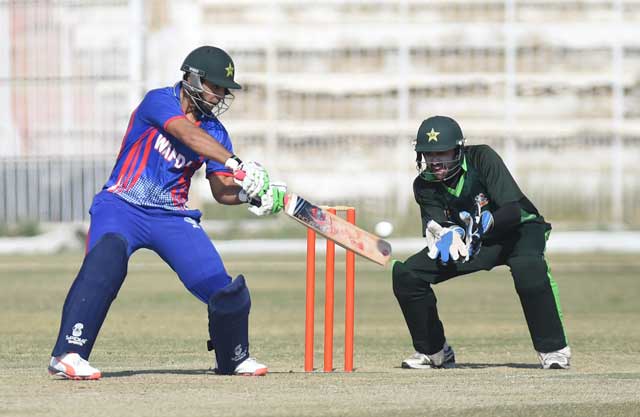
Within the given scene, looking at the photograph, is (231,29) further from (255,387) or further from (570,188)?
(255,387)

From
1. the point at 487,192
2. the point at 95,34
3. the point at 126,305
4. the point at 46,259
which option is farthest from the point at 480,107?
the point at 487,192

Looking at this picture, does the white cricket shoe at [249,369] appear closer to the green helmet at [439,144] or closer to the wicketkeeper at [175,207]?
the wicketkeeper at [175,207]

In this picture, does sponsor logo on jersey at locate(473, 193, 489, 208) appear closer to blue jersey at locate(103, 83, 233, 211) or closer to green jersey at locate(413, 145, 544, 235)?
green jersey at locate(413, 145, 544, 235)

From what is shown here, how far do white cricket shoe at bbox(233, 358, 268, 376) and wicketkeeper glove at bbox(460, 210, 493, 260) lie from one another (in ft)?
4.63

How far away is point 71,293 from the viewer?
8.07 metres

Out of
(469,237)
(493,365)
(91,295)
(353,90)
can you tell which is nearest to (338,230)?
(469,237)

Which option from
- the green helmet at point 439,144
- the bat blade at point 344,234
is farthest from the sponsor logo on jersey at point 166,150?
the green helmet at point 439,144

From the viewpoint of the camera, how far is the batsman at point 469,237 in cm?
895

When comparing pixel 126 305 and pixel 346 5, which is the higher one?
pixel 346 5

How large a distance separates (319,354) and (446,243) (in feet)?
7.65

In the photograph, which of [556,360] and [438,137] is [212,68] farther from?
[556,360]

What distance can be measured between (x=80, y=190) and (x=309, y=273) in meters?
17.5

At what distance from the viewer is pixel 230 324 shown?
8383 millimetres

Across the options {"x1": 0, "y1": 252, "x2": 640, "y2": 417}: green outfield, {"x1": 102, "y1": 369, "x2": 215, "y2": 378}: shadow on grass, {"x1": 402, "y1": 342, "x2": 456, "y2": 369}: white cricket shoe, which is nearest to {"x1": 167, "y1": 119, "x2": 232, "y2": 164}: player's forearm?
{"x1": 0, "y1": 252, "x2": 640, "y2": 417}: green outfield
